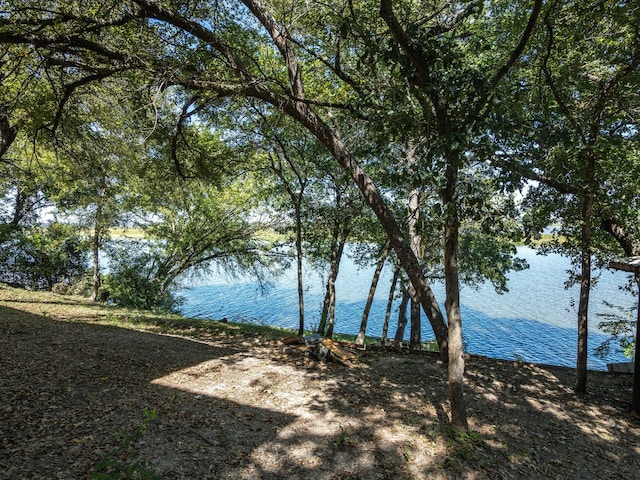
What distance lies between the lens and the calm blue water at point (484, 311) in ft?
55.2

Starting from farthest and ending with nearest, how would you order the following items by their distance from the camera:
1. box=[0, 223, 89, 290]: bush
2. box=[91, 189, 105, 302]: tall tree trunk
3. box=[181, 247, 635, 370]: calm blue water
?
box=[181, 247, 635, 370]: calm blue water, box=[0, 223, 89, 290]: bush, box=[91, 189, 105, 302]: tall tree trunk

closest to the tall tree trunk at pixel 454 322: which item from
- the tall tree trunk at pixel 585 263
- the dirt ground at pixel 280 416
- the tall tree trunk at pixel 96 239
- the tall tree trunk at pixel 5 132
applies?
the dirt ground at pixel 280 416

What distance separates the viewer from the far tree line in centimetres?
362

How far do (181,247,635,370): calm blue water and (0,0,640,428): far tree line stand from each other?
21.2 feet

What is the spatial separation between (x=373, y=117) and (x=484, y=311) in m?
23.2

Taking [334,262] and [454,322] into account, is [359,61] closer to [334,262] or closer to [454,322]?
[454,322]

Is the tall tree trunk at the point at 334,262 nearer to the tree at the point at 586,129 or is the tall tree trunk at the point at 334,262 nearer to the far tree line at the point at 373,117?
the far tree line at the point at 373,117

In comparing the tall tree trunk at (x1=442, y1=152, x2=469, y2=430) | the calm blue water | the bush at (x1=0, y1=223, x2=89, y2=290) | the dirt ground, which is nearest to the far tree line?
the tall tree trunk at (x1=442, y1=152, x2=469, y2=430)

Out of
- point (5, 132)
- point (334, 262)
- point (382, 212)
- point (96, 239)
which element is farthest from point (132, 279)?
point (382, 212)

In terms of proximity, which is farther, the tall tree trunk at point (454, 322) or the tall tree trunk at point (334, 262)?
the tall tree trunk at point (334, 262)

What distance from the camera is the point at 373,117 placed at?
159 inches

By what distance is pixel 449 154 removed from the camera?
315 cm

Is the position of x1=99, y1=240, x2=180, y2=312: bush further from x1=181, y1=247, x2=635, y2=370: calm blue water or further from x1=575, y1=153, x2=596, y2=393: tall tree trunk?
x1=575, y1=153, x2=596, y2=393: tall tree trunk

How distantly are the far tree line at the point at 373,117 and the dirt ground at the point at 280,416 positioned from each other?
0.83 meters
